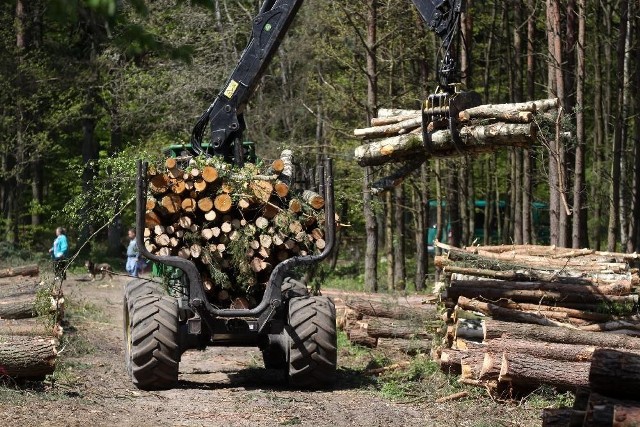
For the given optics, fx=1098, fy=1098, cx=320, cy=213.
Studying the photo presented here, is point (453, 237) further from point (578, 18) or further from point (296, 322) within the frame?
point (296, 322)

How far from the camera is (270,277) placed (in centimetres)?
1225

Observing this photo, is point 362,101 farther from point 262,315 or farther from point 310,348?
point 310,348

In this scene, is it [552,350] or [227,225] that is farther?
[227,225]

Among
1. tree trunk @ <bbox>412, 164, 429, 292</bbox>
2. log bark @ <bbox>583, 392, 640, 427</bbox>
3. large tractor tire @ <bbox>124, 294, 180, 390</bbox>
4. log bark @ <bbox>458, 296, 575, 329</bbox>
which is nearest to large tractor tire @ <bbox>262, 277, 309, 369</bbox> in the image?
large tractor tire @ <bbox>124, 294, 180, 390</bbox>

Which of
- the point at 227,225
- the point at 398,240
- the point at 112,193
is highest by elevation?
the point at 112,193

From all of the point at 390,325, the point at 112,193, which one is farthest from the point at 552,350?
the point at 112,193

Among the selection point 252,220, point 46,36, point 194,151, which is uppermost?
point 46,36

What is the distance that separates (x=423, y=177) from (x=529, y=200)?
2910mm

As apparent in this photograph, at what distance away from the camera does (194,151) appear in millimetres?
14906

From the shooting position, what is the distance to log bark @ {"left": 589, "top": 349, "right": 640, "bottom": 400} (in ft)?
26.3

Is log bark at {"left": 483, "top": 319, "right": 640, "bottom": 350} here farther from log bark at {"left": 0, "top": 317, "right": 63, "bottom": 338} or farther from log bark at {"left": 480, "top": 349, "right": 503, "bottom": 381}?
log bark at {"left": 0, "top": 317, "right": 63, "bottom": 338}

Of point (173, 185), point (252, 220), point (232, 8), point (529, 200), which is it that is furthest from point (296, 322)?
point (232, 8)

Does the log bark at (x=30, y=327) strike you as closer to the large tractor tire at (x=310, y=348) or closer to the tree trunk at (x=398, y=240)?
the large tractor tire at (x=310, y=348)

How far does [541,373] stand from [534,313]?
2.81 meters
